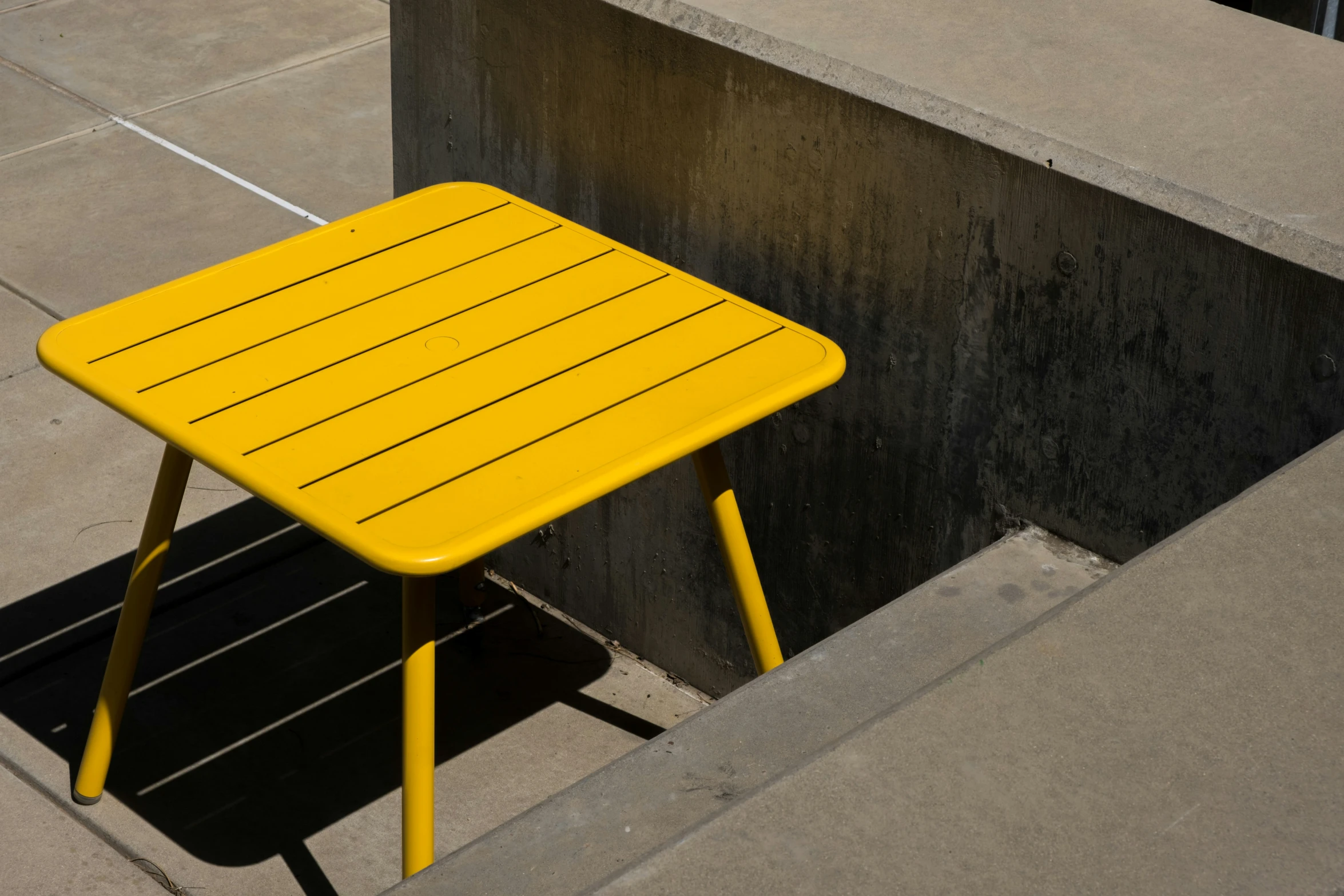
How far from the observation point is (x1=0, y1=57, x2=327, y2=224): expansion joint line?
5203mm

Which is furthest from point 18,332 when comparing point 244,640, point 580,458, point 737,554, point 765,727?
point 765,727

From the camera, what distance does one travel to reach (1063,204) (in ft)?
8.31

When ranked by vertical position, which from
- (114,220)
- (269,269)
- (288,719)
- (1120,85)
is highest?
(1120,85)

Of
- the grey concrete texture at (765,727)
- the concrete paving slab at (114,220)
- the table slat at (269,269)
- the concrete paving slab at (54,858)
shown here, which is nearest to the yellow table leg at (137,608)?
the concrete paving slab at (54,858)

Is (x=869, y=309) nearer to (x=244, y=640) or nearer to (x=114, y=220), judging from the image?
(x=244, y=640)

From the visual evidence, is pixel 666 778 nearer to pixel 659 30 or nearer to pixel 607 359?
pixel 607 359

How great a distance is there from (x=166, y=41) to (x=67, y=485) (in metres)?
2.82

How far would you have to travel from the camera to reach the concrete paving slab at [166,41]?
5984 mm

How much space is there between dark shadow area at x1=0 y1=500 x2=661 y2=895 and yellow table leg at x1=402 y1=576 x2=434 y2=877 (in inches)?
26.1

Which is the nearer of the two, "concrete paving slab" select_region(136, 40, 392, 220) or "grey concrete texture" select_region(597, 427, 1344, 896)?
"grey concrete texture" select_region(597, 427, 1344, 896)

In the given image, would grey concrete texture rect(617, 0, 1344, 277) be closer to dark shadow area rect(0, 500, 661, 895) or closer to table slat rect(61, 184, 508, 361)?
table slat rect(61, 184, 508, 361)

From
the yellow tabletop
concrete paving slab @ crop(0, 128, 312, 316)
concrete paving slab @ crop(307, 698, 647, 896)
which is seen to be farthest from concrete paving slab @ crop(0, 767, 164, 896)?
concrete paving slab @ crop(0, 128, 312, 316)

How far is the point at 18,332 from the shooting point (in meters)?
4.56

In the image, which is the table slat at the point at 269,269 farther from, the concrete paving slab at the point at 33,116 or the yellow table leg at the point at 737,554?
the concrete paving slab at the point at 33,116
